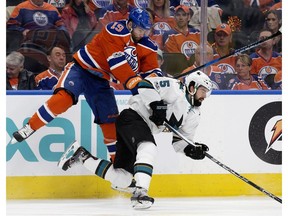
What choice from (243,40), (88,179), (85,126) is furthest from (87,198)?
(243,40)

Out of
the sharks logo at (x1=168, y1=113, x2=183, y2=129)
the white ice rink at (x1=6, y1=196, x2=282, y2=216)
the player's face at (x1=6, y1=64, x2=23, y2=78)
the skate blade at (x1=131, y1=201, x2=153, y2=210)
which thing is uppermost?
the player's face at (x1=6, y1=64, x2=23, y2=78)

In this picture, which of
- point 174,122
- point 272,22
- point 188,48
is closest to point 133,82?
point 174,122

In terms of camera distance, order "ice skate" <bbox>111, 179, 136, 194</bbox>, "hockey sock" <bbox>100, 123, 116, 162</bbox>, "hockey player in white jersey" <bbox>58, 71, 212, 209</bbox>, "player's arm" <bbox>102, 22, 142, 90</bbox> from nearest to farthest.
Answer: "hockey player in white jersey" <bbox>58, 71, 212, 209</bbox>, "player's arm" <bbox>102, 22, 142, 90</bbox>, "ice skate" <bbox>111, 179, 136, 194</bbox>, "hockey sock" <bbox>100, 123, 116, 162</bbox>

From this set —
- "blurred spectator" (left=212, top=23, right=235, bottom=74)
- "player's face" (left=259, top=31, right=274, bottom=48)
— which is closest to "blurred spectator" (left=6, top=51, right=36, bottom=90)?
"blurred spectator" (left=212, top=23, right=235, bottom=74)

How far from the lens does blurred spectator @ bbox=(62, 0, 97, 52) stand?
17.7 feet

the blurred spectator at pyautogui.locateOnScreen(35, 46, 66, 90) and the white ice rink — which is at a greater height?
the blurred spectator at pyautogui.locateOnScreen(35, 46, 66, 90)

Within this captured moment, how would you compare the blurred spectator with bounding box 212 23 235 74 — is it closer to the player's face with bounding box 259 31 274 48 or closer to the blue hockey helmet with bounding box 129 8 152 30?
the player's face with bounding box 259 31 274 48

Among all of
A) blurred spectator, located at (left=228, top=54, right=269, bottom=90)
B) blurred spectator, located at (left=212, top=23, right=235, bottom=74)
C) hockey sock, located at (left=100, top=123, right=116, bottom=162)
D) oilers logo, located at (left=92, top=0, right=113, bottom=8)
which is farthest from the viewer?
oilers logo, located at (left=92, top=0, right=113, bottom=8)

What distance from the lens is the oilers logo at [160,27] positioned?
558 centimetres

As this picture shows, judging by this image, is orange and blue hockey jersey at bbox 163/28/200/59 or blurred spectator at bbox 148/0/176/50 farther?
blurred spectator at bbox 148/0/176/50

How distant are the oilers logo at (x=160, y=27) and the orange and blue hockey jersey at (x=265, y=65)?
0.68 meters

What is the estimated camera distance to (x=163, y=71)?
532cm

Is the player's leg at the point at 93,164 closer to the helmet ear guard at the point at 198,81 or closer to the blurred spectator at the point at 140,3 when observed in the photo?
the helmet ear guard at the point at 198,81

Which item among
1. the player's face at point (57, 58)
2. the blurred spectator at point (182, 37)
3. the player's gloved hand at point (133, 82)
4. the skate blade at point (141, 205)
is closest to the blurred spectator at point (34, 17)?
the player's face at point (57, 58)
